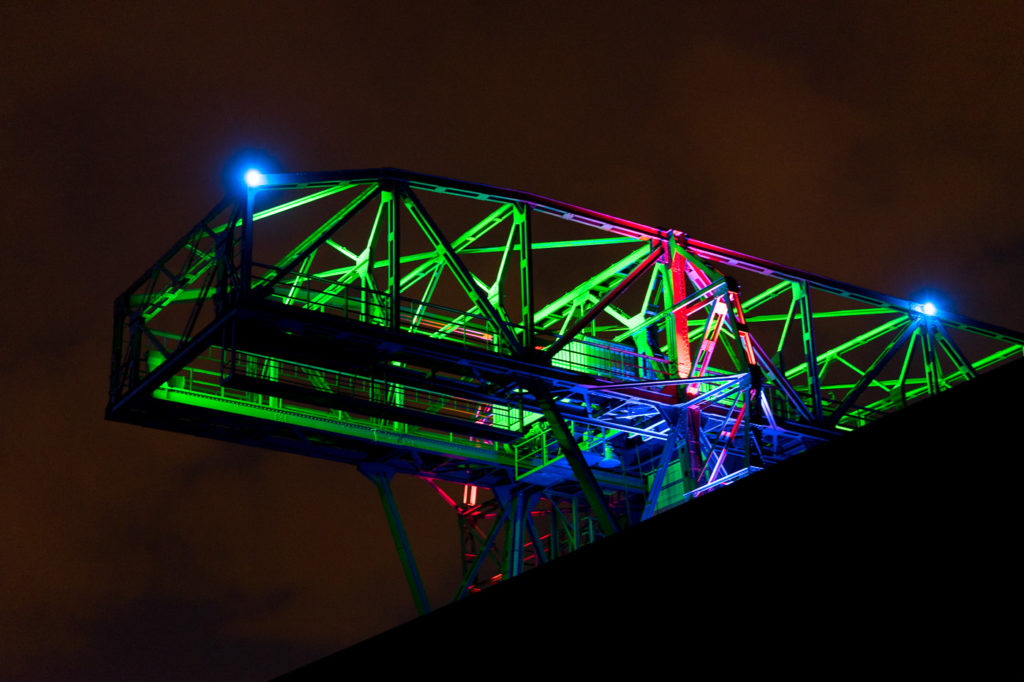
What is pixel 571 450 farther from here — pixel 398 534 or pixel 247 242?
pixel 247 242

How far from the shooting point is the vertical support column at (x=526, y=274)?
95.1 feet

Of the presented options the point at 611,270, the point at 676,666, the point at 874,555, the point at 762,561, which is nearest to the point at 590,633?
the point at 676,666

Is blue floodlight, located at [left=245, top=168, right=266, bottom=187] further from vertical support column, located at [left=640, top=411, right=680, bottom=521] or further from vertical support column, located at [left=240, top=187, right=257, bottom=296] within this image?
vertical support column, located at [left=640, top=411, right=680, bottom=521]

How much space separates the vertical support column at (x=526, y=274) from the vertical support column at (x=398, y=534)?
5946 millimetres

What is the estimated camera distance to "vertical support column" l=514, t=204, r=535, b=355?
2898 centimetres

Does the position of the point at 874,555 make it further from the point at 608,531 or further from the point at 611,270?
the point at 611,270

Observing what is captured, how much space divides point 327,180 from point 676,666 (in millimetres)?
18643

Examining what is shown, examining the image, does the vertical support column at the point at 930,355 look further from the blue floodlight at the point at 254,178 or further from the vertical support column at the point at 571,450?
the blue floodlight at the point at 254,178

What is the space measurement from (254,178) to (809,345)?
16.7 m

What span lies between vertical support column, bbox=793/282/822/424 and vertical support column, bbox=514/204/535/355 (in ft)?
31.2

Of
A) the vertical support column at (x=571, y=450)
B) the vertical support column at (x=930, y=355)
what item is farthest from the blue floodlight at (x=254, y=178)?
the vertical support column at (x=930, y=355)

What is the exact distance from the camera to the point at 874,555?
10.4 m

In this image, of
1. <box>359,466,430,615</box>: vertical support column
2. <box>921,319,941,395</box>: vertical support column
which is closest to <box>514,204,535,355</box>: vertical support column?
<box>359,466,430,615</box>: vertical support column

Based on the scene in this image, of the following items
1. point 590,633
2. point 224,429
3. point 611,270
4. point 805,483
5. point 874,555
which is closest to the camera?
point 874,555
